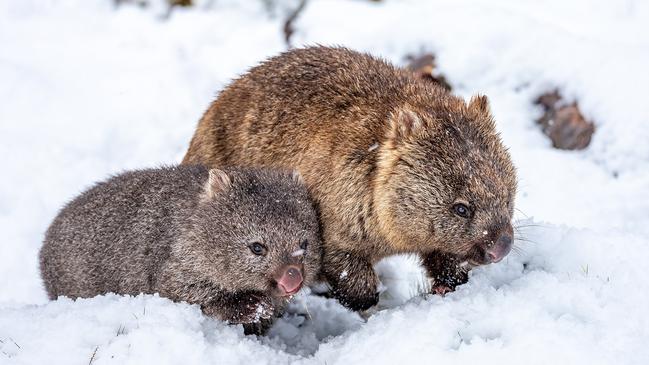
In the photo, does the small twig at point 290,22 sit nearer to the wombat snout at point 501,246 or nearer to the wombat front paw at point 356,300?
the wombat front paw at point 356,300

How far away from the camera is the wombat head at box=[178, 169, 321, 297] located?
557 centimetres

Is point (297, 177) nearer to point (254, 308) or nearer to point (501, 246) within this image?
point (254, 308)

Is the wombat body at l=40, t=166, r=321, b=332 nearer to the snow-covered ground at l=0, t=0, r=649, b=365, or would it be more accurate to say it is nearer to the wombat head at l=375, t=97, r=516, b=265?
the snow-covered ground at l=0, t=0, r=649, b=365

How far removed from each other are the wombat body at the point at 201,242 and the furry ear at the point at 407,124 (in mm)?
863

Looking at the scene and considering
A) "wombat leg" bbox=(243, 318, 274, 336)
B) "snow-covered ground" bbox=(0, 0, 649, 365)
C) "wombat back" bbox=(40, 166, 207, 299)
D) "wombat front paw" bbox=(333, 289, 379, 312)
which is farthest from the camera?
"wombat front paw" bbox=(333, 289, 379, 312)

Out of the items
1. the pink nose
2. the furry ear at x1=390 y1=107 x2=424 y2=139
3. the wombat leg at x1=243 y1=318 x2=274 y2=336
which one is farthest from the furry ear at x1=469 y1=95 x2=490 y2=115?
the wombat leg at x1=243 y1=318 x2=274 y2=336

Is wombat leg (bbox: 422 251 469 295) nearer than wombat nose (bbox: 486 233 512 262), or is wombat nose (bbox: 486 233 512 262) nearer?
wombat nose (bbox: 486 233 512 262)

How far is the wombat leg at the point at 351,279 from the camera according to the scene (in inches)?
241

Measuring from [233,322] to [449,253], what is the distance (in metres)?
1.62

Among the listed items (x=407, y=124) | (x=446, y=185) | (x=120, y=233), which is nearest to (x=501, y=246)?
(x=446, y=185)

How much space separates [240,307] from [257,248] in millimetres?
444

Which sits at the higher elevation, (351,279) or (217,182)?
(217,182)

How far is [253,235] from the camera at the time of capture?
5.62 m

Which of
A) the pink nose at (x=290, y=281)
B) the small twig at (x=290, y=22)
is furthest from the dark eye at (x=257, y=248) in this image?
the small twig at (x=290, y=22)
